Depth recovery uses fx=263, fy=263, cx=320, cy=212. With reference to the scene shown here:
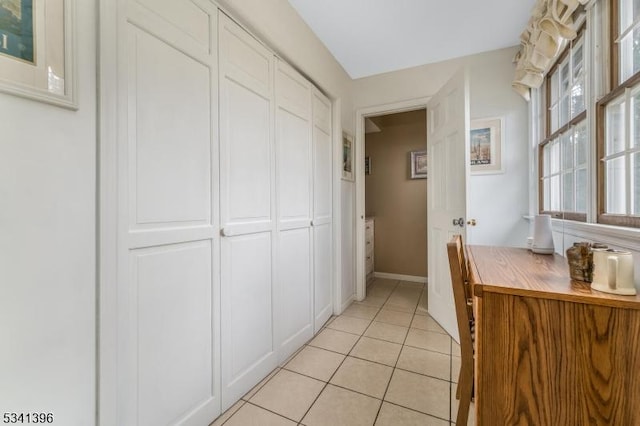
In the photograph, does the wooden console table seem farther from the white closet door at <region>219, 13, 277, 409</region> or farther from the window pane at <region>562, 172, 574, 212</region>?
the window pane at <region>562, 172, 574, 212</region>

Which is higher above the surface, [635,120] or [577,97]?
[577,97]

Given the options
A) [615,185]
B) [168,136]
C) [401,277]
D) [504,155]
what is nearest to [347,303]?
[401,277]

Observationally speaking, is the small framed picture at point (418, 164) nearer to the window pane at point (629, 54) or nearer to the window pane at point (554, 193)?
the window pane at point (554, 193)

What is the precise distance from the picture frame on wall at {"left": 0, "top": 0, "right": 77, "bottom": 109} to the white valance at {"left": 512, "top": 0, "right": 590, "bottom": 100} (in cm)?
232

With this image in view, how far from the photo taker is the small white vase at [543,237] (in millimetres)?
1444

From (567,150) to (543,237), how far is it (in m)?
0.92

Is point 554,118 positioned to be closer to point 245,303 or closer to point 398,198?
point 398,198

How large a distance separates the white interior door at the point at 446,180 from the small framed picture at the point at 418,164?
1.17 m

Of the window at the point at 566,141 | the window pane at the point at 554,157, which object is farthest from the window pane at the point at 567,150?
the window pane at the point at 554,157

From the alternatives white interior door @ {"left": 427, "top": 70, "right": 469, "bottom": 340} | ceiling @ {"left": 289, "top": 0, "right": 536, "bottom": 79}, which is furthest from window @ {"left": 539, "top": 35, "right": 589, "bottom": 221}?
white interior door @ {"left": 427, "top": 70, "right": 469, "bottom": 340}

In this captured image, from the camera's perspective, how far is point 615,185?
136 centimetres

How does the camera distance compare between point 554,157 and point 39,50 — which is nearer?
point 39,50

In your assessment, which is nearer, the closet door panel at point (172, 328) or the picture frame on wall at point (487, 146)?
the closet door panel at point (172, 328)

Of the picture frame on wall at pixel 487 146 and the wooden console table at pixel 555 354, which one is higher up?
the picture frame on wall at pixel 487 146
